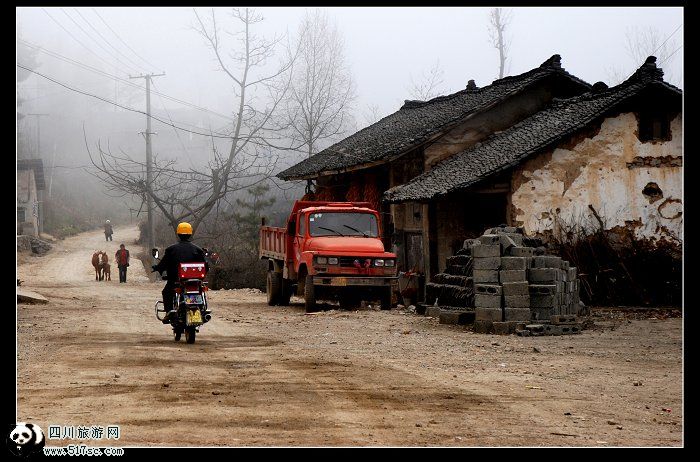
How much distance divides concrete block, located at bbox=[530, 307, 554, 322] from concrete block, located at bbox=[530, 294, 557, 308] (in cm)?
6

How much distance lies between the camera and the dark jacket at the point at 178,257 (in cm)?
1353

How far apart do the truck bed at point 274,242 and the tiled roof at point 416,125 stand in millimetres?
3827

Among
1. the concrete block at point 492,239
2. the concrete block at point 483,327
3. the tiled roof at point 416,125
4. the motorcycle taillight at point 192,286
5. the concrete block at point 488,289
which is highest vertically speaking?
the tiled roof at point 416,125

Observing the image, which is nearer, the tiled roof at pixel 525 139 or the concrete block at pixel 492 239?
the concrete block at pixel 492 239

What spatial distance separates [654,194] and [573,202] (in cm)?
204

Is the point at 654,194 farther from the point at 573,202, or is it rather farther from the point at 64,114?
the point at 64,114

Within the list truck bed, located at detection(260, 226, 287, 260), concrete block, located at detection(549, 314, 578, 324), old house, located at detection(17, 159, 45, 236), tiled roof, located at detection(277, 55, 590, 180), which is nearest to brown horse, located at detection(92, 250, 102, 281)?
tiled roof, located at detection(277, 55, 590, 180)

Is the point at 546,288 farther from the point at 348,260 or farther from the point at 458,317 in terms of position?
the point at 348,260

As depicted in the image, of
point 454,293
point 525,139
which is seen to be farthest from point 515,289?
point 525,139

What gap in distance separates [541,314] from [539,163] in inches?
290

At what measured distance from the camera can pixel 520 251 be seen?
16.5 m

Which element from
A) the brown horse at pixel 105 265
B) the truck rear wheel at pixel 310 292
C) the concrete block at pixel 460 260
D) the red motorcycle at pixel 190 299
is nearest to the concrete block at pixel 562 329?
the concrete block at pixel 460 260

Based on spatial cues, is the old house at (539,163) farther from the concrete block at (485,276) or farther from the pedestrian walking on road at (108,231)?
the pedestrian walking on road at (108,231)

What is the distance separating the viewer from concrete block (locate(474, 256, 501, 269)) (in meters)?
16.4
